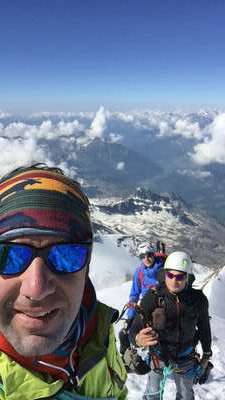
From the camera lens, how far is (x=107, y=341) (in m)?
3.45

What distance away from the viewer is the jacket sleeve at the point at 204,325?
29.5ft

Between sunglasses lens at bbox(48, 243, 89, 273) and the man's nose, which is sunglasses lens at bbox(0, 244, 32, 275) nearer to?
the man's nose

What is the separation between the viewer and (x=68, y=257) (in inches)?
105

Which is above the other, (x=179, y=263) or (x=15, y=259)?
(x=15, y=259)

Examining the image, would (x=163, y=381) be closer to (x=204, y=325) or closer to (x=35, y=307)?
(x=204, y=325)

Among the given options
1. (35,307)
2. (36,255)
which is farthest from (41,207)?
(35,307)

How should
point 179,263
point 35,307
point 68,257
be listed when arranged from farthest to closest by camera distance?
1. point 179,263
2. point 68,257
3. point 35,307

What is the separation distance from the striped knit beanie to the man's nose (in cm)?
23

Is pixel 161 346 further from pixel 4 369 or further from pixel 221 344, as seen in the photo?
pixel 221 344

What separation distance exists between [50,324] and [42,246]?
53 cm

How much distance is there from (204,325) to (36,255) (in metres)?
7.60

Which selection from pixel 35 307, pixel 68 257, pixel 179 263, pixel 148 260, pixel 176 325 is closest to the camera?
pixel 35 307

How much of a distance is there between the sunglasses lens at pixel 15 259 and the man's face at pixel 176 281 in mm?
6873

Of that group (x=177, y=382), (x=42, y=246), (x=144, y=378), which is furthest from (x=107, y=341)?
(x=144, y=378)
